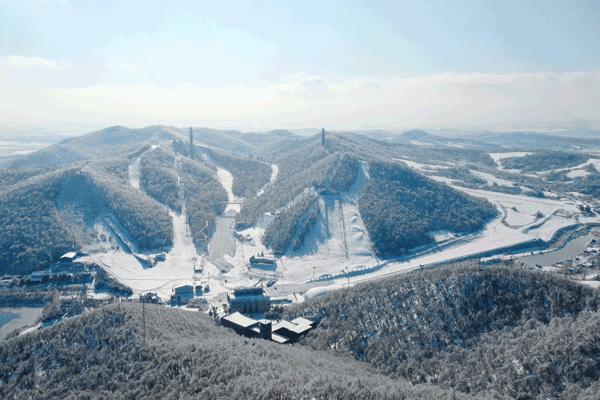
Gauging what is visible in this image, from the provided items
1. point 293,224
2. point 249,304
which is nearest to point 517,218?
point 293,224

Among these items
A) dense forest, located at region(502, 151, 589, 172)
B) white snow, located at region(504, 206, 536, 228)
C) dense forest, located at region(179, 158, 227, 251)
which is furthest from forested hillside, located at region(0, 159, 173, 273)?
dense forest, located at region(502, 151, 589, 172)

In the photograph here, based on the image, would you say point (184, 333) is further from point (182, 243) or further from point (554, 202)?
point (554, 202)

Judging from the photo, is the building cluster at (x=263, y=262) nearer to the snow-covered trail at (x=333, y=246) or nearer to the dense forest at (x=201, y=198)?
the snow-covered trail at (x=333, y=246)

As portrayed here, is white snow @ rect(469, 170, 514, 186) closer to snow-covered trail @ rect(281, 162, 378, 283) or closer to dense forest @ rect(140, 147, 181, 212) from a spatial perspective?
snow-covered trail @ rect(281, 162, 378, 283)

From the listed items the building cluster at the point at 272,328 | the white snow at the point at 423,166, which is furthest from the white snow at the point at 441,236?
the white snow at the point at 423,166

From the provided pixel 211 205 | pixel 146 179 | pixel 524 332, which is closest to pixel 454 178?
pixel 211 205

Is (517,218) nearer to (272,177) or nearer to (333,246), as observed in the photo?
(333,246)
